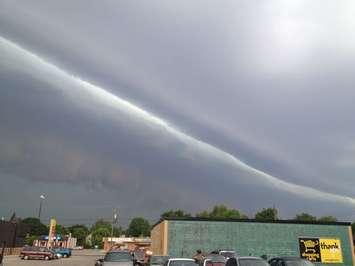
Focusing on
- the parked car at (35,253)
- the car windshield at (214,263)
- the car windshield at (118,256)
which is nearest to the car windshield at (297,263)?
the car windshield at (214,263)

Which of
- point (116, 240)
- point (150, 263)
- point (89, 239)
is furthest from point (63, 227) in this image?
point (150, 263)

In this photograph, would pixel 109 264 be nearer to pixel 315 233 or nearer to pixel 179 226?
pixel 179 226

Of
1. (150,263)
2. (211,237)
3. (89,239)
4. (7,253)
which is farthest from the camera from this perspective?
(89,239)

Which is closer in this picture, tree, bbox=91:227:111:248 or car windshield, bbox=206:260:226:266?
car windshield, bbox=206:260:226:266

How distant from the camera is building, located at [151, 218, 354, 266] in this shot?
147 ft

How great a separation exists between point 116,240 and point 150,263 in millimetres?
106900

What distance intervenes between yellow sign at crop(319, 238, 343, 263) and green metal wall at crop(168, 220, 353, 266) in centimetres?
55

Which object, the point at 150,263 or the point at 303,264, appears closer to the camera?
the point at 303,264

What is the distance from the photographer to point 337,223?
47.2m

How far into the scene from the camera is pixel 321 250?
151ft

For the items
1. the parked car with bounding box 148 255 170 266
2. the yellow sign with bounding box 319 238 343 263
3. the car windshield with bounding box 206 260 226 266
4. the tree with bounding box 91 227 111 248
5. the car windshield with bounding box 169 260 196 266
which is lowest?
the car windshield with bounding box 169 260 196 266

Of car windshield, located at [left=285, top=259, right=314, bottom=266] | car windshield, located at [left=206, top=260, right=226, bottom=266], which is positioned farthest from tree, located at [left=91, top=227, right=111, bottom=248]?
car windshield, located at [left=285, top=259, right=314, bottom=266]

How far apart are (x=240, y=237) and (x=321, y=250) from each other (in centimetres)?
882

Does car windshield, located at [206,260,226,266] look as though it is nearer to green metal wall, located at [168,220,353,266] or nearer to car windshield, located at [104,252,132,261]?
car windshield, located at [104,252,132,261]
